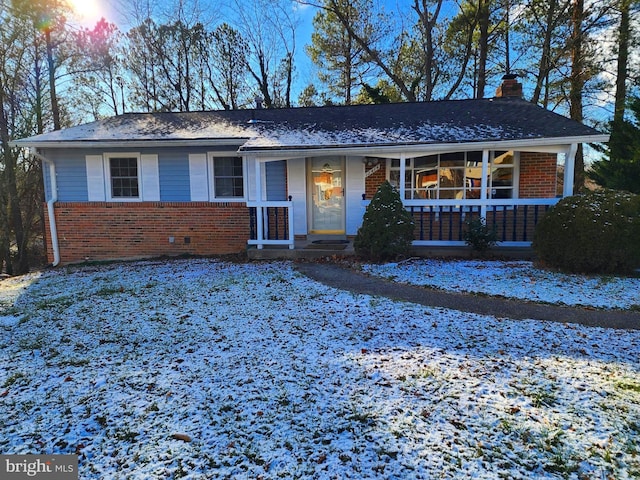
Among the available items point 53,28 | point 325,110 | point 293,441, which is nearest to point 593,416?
point 293,441

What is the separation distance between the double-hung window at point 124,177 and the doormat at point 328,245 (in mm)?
4773

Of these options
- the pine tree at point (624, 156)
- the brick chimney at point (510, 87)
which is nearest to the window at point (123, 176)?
the brick chimney at point (510, 87)

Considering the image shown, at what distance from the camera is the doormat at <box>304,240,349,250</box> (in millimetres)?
8641

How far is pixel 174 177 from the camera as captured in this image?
392 inches

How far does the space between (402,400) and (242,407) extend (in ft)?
3.59

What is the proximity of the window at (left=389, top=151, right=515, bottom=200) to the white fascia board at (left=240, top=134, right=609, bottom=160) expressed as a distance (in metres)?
1.64

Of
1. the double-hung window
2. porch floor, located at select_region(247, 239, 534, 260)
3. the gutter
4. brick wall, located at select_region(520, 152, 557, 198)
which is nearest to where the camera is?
porch floor, located at select_region(247, 239, 534, 260)

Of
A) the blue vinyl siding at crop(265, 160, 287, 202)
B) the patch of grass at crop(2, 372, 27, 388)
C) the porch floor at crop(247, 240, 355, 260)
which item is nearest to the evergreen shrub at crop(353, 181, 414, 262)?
the porch floor at crop(247, 240, 355, 260)

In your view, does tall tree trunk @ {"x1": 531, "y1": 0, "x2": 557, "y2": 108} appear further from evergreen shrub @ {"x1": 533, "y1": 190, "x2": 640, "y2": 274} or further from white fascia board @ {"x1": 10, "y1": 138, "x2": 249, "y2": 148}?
white fascia board @ {"x1": 10, "y1": 138, "x2": 249, "y2": 148}

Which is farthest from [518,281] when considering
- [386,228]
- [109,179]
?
[109,179]

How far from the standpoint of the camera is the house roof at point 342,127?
827 centimetres

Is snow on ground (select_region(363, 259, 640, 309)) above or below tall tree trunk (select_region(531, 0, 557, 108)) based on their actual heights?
below

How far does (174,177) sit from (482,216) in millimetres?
7360

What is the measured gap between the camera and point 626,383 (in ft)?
9.34
